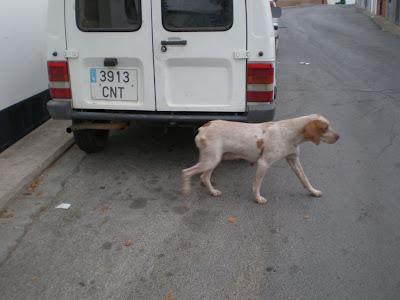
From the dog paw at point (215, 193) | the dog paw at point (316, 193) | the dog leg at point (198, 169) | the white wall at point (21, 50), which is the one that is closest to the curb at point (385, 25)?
the white wall at point (21, 50)

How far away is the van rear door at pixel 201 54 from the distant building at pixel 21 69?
2243 mm

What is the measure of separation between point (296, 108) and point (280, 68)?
14.0 feet

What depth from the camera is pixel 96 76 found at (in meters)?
5.48

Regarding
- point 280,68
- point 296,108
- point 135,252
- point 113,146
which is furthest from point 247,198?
point 280,68

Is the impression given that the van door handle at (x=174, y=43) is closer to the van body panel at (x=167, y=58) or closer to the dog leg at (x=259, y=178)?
the van body panel at (x=167, y=58)

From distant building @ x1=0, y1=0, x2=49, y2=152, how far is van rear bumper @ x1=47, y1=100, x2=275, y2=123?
1.16 metres

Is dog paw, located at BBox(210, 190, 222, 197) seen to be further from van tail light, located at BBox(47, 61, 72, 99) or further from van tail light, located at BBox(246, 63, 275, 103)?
van tail light, located at BBox(47, 61, 72, 99)

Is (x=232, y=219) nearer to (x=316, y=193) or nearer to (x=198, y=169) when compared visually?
(x=198, y=169)

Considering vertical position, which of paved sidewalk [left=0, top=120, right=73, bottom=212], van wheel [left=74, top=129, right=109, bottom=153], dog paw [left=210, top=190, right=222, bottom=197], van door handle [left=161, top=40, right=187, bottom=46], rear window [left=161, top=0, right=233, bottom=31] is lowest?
dog paw [left=210, top=190, right=222, bottom=197]

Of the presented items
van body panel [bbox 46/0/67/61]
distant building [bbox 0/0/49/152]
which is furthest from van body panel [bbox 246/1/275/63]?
distant building [bbox 0/0/49/152]

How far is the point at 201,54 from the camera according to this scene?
17.1ft

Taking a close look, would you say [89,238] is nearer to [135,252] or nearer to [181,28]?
[135,252]

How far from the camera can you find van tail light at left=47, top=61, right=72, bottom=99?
5.48 metres

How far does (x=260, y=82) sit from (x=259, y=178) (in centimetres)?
103
